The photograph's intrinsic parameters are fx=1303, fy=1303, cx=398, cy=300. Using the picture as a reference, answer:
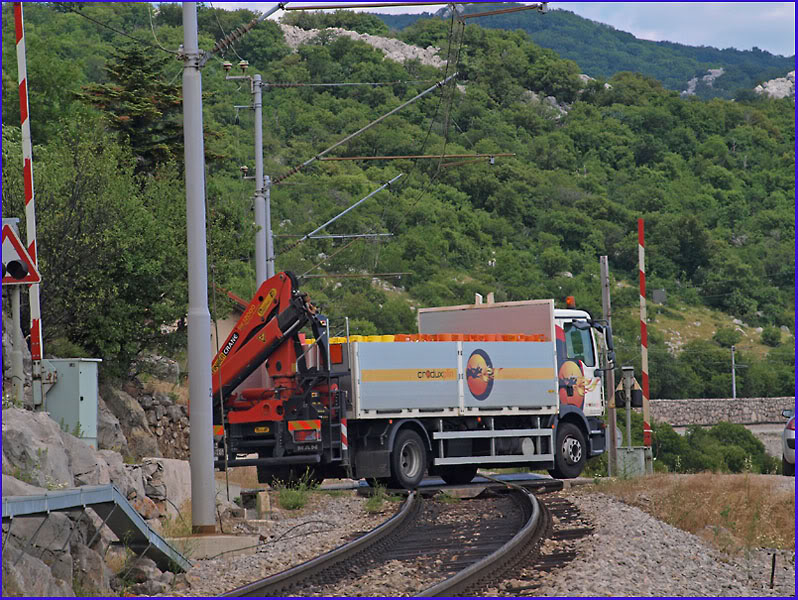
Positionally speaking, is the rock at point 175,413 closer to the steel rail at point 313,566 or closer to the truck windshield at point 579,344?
the truck windshield at point 579,344

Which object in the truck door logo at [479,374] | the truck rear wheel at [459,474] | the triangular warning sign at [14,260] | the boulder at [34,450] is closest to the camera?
the boulder at [34,450]

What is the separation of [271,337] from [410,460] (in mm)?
3324

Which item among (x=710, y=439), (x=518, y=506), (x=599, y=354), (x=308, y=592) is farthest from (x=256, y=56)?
(x=308, y=592)

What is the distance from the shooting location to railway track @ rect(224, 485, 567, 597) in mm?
11492

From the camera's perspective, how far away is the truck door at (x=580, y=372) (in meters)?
24.8

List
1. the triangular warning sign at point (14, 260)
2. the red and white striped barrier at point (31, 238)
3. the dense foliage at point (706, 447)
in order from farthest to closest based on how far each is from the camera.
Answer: the dense foliage at point (706, 447)
the red and white striped barrier at point (31, 238)
the triangular warning sign at point (14, 260)

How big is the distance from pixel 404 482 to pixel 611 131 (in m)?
77.1

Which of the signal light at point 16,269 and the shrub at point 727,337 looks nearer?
the signal light at point 16,269

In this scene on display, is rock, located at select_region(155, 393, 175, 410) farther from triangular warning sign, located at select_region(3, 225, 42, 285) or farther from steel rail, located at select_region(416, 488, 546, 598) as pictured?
triangular warning sign, located at select_region(3, 225, 42, 285)

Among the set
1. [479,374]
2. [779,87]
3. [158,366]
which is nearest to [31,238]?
[479,374]

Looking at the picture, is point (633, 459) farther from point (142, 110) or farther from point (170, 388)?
point (142, 110)

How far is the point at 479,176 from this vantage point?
8200 centimetres

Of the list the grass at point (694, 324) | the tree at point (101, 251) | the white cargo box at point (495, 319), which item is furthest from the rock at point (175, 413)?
the grass at point (694, 324)

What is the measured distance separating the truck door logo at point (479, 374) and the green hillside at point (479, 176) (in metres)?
8.67
